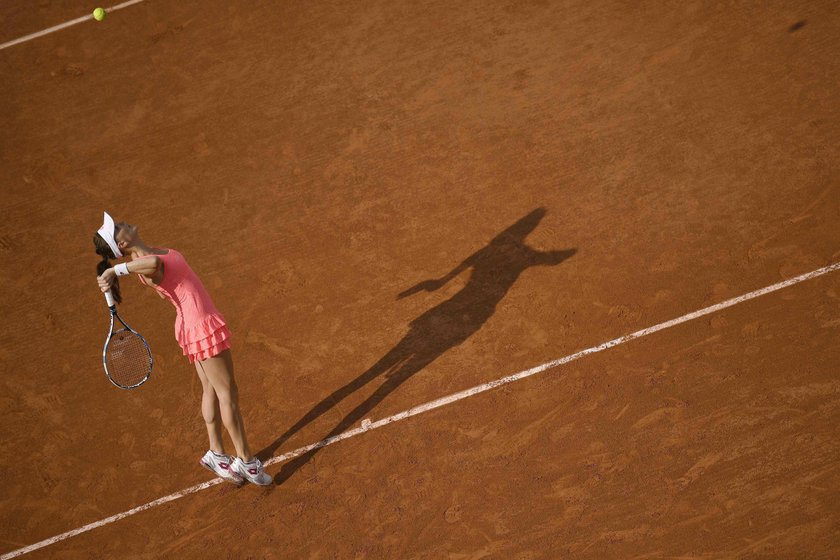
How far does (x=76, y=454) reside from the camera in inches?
280

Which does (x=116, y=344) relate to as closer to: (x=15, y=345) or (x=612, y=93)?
(x=15, y=345)

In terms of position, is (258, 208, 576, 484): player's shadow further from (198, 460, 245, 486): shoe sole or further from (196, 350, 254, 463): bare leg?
(196, 350, 254, 463): bare leg

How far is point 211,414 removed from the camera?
654 centimetres

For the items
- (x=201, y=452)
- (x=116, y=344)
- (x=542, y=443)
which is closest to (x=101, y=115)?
(x=116, y=344)

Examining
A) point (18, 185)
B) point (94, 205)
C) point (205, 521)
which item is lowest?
point (205, 521)

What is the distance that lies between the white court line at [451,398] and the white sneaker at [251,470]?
250 mm

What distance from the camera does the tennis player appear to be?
5883 mm

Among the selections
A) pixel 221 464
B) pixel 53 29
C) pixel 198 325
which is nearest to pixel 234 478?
pixel 221 464

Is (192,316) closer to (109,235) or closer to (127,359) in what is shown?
(109,235)

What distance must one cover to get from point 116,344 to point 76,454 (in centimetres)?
123

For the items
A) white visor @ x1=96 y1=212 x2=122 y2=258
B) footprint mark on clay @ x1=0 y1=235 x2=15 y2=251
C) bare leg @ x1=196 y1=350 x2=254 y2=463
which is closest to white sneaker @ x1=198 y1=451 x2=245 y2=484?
bare leg @ x1=196 y1=350 x2=254 y2=463

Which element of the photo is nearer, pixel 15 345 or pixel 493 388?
pixel 493 388

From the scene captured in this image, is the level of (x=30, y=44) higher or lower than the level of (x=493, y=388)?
higher

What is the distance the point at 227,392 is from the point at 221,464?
71 centimetres
